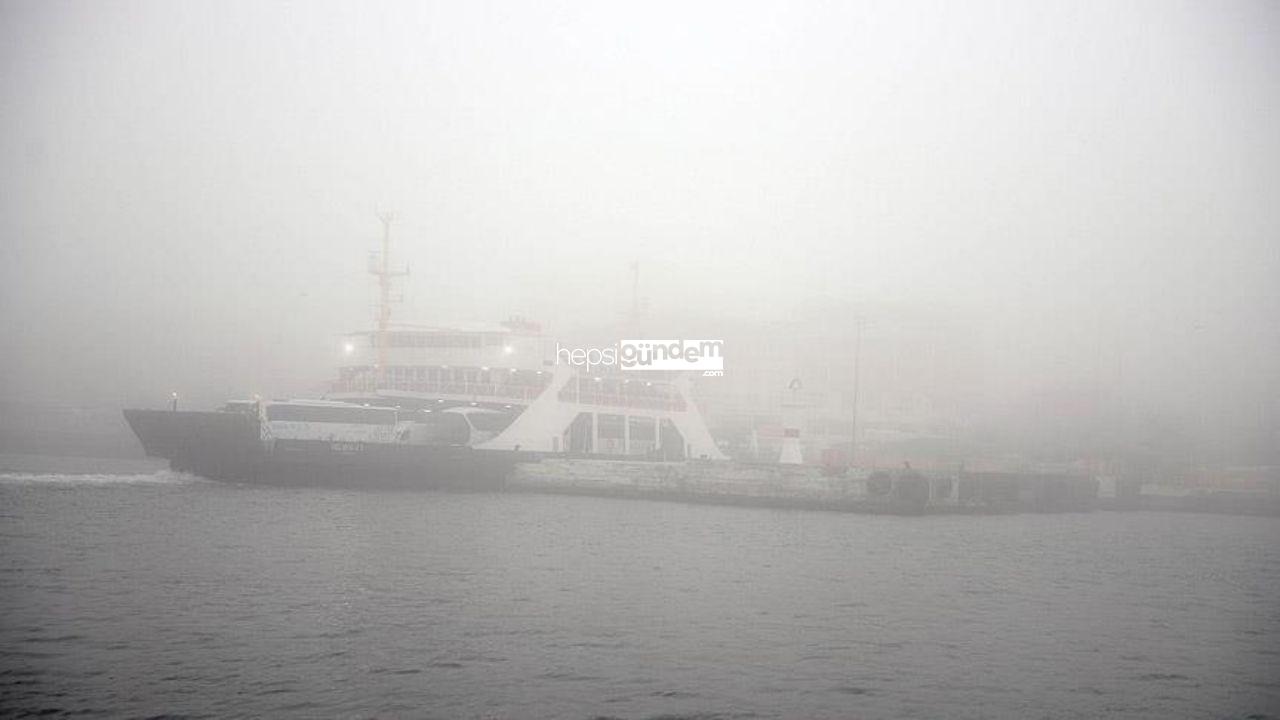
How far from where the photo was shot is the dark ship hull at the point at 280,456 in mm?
40969

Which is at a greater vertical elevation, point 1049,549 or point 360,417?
point 360,417

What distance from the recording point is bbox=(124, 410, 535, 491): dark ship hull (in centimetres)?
4097

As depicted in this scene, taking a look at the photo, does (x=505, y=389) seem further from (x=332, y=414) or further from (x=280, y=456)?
(x=280, y=456)

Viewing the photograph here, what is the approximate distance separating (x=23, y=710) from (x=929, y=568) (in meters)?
21.1

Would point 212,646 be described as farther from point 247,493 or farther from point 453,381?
point 453,381

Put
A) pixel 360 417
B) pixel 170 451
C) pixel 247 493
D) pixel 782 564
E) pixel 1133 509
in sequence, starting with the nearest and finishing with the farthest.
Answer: pixel 782 564 → pixel 247 493 → pixel 170 451 → pixel 360 417 → pixel 1133 509

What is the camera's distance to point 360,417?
45375 mm

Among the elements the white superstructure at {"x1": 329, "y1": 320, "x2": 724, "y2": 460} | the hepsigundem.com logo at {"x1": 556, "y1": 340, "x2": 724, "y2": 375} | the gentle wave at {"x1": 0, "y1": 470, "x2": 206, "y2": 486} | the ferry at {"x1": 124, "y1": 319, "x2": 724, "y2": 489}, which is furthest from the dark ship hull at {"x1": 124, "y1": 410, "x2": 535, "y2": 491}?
the hepsigundem.com logo at {"x1": 556, "y1": 340, "x2": 724, "y2": 375}

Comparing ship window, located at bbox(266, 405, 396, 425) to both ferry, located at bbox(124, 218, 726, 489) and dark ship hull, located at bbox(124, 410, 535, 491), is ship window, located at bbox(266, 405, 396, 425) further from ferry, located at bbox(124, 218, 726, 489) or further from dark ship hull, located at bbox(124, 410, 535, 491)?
dark ship hull, located at bbox(124, 410, 535, 491)

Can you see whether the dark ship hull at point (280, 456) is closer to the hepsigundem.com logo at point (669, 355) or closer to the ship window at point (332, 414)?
the ship window at point (332, 414)

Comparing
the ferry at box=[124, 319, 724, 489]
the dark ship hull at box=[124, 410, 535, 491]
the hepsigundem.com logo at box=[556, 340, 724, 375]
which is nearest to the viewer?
the dark ship hull at box=[124, 410, 535, 491]

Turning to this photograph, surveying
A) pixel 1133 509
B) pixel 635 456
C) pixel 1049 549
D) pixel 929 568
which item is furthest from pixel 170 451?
pixel 1133 509

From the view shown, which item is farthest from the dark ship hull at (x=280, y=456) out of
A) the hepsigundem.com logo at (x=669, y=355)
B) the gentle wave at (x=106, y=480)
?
the hepsigundem.com logo at (x=669, y=355)

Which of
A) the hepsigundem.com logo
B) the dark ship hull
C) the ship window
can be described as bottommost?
the dark ship hull
